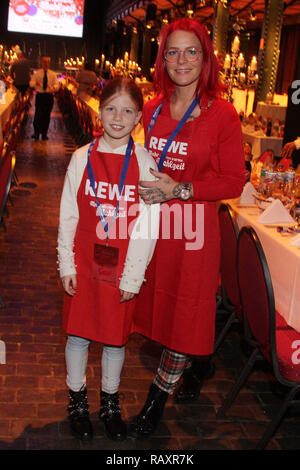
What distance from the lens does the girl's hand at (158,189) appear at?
7.22ft

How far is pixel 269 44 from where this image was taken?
10.3 m

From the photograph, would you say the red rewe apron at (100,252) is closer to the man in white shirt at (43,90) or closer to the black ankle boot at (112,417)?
the black ankle boot at (112,417)

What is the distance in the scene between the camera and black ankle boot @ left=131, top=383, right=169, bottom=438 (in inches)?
101

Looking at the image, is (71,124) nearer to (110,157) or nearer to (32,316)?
(32,316)

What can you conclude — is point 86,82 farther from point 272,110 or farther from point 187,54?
point 187,54

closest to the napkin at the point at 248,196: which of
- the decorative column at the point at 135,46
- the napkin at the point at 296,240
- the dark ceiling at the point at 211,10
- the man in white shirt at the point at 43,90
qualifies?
the napkin at the point at 296,240

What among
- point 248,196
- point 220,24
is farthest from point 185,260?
point 220,24

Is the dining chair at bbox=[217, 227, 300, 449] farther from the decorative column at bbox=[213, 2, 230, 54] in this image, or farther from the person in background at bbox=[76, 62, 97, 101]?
the decorative column at bbox=[213, 2, 230, 54]

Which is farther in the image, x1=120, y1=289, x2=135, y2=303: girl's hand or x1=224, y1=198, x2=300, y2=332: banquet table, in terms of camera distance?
x1=224, y1=198, x2=300, y2=332: banquet table

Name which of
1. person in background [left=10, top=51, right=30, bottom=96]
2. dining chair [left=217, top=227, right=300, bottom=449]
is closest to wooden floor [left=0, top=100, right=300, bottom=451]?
dining chair [left=217, top=227, right=300, bottom=449]

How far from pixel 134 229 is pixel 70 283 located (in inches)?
13.6

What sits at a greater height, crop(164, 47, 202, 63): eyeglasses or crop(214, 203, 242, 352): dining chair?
crop(164, 47, 202, 63): eyeglasses

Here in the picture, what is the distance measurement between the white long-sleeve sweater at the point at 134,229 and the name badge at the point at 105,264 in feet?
0.16

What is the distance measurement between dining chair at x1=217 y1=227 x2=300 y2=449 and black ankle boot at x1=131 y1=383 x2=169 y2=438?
1.30ft
